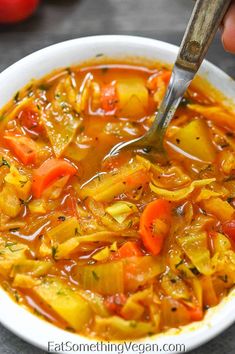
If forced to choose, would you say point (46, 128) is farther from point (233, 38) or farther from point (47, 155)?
point (233, 38)

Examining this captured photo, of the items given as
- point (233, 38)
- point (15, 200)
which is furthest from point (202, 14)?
point (15, 200)

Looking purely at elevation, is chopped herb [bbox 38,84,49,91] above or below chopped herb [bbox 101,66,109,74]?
below

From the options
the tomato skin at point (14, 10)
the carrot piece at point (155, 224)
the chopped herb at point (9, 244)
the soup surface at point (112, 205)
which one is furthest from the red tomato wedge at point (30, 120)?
the tomato skin at point (14, 10)

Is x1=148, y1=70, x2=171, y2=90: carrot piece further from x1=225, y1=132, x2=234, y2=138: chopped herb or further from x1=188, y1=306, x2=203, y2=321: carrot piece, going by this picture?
x1=188, y1=306, x2=203, y2=321: carrot piece

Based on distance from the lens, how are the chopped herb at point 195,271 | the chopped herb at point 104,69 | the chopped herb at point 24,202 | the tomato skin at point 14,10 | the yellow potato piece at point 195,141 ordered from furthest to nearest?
the tomato skin at point 14,10 → the chopped herb at point 104,69 → the yellow potato piece at point 195,141 → the chopped herb at point 24,202 → the chopped herb at point 195,271

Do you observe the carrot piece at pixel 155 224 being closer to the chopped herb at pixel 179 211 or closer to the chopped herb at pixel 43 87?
the chopped herb at pixel 179 211

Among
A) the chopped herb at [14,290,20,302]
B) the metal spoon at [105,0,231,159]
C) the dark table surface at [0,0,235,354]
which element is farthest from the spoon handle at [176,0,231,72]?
the chopped herb at [14,290,20,302]

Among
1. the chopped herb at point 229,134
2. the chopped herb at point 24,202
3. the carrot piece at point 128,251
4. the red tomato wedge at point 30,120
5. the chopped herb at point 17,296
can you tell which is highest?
the chopped herb at point 229,134
